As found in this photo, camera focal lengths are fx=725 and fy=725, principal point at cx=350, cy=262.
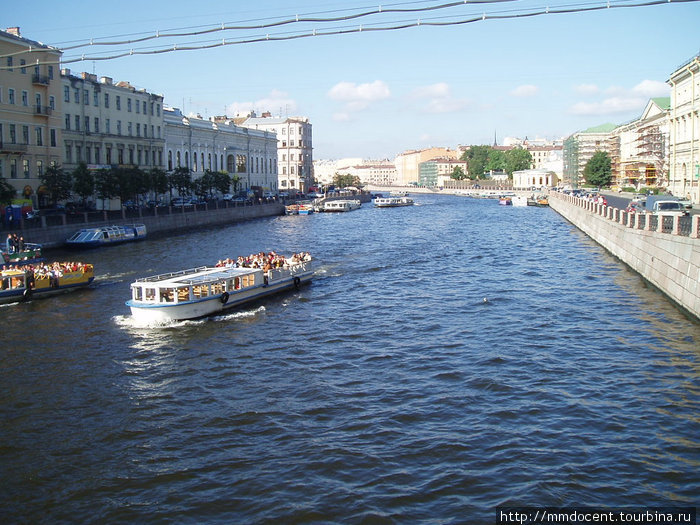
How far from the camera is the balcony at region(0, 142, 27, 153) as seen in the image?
44.6 metres

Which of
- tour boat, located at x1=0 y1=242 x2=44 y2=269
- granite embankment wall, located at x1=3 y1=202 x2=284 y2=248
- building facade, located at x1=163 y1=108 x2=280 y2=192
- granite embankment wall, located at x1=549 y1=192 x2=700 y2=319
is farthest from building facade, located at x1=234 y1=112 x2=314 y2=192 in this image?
tour boat, located at x1=0 y1=242 x2=44 y2=269

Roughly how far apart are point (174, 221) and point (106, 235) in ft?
45.0

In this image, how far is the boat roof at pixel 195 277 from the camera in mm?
22411

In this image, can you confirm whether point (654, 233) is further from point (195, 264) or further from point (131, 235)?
point (131, 235)

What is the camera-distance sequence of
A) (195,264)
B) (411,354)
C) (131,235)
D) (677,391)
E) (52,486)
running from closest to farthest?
(52,486), (677,391), (411,354), (195,264), (131,235)

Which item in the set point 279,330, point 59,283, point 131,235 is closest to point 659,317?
point 279,330

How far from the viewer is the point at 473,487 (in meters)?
10.6

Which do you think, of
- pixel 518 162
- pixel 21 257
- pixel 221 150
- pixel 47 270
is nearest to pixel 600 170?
pixel 221 150

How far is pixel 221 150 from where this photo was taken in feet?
285

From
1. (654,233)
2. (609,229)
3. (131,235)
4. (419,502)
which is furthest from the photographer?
(131,235)

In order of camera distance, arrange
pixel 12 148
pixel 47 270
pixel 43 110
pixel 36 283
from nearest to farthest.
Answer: pixel 36 283
pixel 47 270
pixel 12 148
pixel 43 110

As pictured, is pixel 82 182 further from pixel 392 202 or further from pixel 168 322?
pixel 392 202

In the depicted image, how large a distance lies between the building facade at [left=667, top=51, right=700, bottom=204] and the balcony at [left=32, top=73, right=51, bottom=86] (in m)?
46.5

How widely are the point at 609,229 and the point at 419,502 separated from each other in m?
30.2
